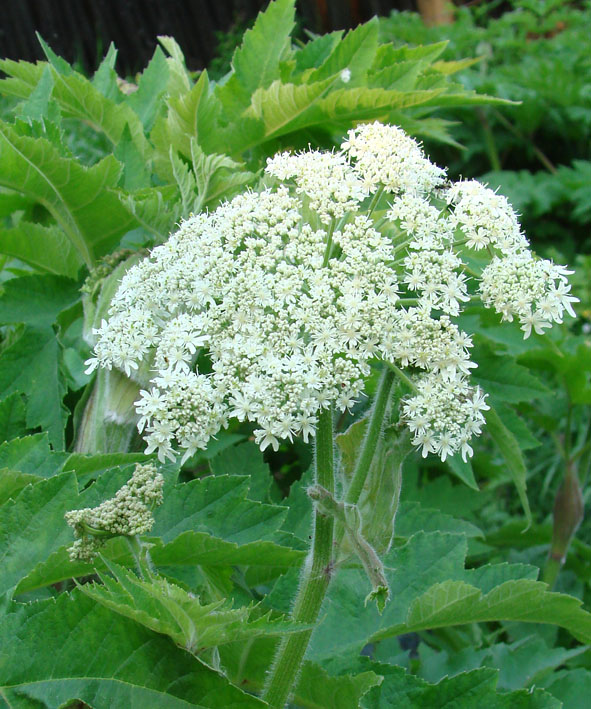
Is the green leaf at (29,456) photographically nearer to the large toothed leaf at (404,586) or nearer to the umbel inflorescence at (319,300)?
the umbel inflorescence at (319,300)

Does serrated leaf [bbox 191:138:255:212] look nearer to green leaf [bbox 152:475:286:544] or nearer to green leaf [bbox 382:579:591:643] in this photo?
green leaf [bbox 152:475:286:544]

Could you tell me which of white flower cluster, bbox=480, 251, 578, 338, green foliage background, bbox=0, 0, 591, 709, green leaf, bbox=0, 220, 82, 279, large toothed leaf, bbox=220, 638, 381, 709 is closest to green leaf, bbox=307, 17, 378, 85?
green foliage background, bbox=0, 0, 591, 709

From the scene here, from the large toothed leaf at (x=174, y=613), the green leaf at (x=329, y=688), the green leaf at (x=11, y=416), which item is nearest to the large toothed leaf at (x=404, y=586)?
the green leaf at (x=329, y=688)

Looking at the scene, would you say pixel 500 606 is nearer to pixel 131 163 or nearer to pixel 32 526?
pixel 32 526

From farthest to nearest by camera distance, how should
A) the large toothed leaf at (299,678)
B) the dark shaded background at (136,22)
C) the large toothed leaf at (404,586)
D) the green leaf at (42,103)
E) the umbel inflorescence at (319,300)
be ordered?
the dark shaded background at (136,22), the green leaf at (42,103), the large toothed leaf at (404,586), the large toothed leaf at (299,678), the umbel inflorescence at (319,300)

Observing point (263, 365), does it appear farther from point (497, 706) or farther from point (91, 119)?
point (91, 119)

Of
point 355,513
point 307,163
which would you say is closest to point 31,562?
point 355,513
